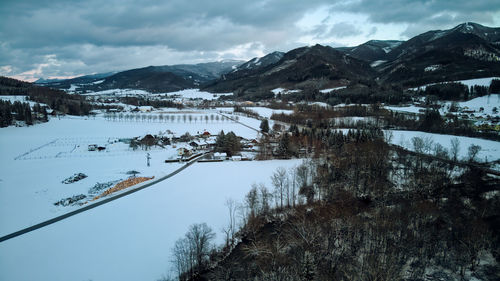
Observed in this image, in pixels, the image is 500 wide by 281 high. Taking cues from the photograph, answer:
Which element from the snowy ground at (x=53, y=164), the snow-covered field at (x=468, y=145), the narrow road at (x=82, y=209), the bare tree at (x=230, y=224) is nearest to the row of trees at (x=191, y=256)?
the bare tree at (x=230, y=224)

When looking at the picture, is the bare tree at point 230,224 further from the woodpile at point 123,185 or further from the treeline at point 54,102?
the treeline at point 54,102

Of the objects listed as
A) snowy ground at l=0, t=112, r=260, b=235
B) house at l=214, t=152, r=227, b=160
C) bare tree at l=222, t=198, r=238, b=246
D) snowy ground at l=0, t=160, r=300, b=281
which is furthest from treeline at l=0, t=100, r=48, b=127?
bare tree at l=222, t=198, r=238, b=246

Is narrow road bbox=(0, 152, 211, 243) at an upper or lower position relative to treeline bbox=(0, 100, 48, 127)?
lower

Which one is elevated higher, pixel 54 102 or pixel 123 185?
pixel 54 102

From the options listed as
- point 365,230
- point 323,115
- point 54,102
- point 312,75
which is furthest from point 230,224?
point 312,75

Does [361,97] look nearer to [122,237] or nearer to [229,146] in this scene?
[229,146]

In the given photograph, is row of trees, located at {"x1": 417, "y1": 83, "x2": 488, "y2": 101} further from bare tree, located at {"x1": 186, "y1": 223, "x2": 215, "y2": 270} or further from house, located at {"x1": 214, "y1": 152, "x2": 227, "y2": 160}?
bare tree, located at {"x1": 186, "y1": 223, "x2": 215, "y2": 270}
